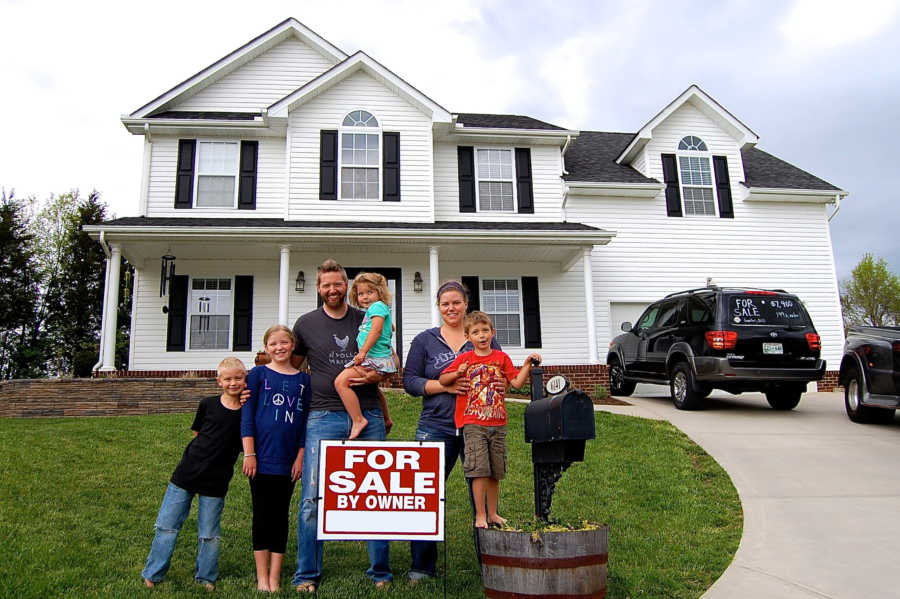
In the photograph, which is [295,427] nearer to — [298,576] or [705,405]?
[298,576]

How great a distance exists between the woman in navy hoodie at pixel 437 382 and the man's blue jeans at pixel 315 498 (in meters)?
0.21

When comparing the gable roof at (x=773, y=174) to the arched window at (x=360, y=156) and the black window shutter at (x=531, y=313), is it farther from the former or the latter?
the arched window at (x=360, y=156)

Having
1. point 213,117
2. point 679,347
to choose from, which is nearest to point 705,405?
point 679,347

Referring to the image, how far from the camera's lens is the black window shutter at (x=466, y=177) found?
14.9m

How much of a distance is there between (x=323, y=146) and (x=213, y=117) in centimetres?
268

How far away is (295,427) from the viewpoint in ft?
12.1

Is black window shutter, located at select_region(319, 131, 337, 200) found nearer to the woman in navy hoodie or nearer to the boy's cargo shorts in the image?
A: the woman in navy hoodie

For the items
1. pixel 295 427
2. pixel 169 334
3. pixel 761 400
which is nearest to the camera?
Result: pixel 295 427

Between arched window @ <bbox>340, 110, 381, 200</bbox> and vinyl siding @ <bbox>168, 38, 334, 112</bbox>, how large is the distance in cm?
215

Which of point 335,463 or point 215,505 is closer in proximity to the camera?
point 335,463

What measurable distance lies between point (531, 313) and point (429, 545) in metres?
11.0

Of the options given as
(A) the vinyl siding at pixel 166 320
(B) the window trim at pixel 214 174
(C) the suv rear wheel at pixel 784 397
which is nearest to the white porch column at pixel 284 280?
(A) the vinyl siding at pixel 166 320

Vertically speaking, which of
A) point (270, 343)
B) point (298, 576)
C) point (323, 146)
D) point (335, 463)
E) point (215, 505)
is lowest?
point (298, 576)

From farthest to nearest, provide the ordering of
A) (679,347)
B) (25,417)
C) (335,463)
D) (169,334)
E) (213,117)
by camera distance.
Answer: (213,117)
(169,334)
(25,417)
(679,347)
(335,463)
